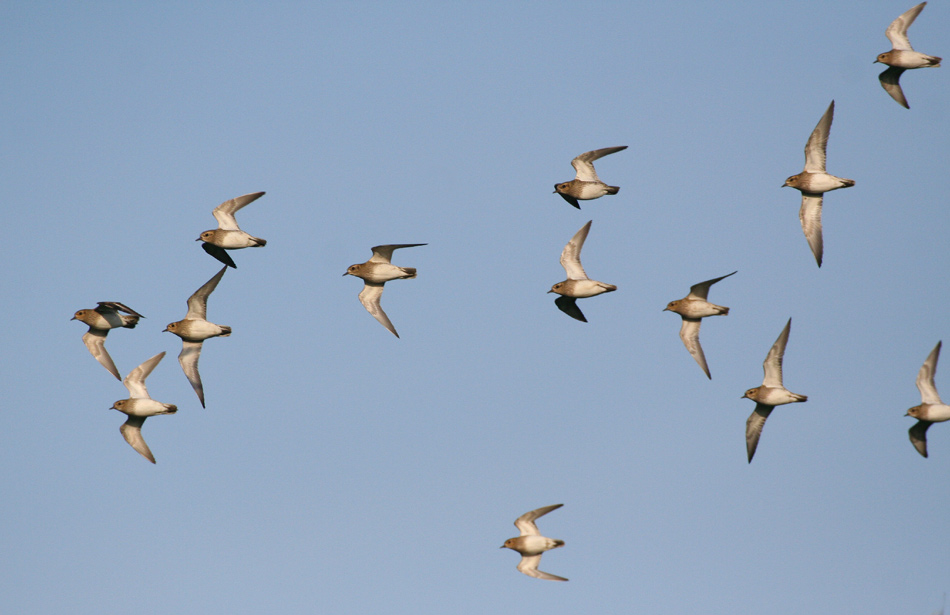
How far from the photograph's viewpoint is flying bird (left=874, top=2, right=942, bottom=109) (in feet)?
154

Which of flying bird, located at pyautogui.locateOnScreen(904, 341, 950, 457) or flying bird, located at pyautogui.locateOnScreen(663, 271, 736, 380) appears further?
flying bird, located at pyautogui.locateOnScreen(663, 271, 736, 380)

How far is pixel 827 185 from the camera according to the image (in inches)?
1836

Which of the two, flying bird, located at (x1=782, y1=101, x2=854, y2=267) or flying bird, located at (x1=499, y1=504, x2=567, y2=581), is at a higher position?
flying bird, located at (x1=782, y1=101, x2=854, y2=267)

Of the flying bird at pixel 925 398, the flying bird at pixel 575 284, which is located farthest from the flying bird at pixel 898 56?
the flying bird at pixel 575 284

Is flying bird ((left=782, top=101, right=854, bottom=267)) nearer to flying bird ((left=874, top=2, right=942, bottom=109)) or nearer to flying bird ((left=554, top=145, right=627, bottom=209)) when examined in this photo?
flying bird ((left=874, top=2, right=942, bottom=109))

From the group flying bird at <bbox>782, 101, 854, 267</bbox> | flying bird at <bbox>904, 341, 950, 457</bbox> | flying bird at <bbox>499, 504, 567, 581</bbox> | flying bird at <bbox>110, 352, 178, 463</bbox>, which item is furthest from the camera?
flying bird at <bbox>110, 352, 178, 463</bbox>

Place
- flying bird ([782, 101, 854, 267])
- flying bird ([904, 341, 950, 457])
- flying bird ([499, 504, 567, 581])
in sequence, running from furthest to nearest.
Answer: flying bird ([782, 101, 854, 267]) < flying bird ([499, 504, 567, 581]) < flying bird ([904, 341, 950, 457])

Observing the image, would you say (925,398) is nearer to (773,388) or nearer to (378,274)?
(773,388)

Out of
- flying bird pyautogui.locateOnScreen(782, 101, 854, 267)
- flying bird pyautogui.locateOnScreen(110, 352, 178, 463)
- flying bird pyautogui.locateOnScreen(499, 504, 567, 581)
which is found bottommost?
flying bird pyautogui.locateOnScreen(499, 504, 567, 581)

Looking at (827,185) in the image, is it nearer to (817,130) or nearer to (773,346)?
(817,130)

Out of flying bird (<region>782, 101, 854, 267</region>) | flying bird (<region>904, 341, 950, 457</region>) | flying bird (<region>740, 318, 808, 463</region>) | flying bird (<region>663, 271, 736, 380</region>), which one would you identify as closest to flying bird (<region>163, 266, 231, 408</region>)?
flying bird (<region>663, 271, 736, 380</region>)

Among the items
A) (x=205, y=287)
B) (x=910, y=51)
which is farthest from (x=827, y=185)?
(x=205, y=287)

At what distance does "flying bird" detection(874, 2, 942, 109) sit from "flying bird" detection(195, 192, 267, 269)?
77.7 feet

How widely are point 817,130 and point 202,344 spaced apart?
2445 centimetres
